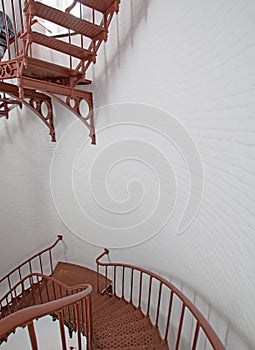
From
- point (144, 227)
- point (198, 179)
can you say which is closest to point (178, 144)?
point (198, 179)

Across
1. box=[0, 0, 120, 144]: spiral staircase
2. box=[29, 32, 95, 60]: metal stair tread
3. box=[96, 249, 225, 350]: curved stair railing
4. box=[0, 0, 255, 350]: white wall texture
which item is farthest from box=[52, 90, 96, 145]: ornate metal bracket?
box=[96, 249, 225, 350]: curved stair railing

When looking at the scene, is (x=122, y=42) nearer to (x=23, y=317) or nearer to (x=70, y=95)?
(x=70, y=95)

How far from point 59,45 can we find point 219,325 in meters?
2.65

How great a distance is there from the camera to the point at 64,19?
212cm

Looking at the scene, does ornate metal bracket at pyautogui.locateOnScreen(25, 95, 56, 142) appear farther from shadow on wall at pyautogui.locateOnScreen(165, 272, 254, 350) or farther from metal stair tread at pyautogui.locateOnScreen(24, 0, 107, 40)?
shadow on wall at pyautogui.locateOnScreen(165, 272, 254, 350)

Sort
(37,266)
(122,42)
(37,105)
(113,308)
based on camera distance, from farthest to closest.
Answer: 1. (37,266)
2. (37,105)
3. (113,308)
4. (122,42)

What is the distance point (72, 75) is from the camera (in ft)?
9.34

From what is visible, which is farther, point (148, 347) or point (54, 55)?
point (54, 55)

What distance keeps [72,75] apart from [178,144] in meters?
1.46

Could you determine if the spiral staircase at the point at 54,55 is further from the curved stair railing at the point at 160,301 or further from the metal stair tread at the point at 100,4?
the curved stair railing at the point at 160,301

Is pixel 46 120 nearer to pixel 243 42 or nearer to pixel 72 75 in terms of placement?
pixel 72 75

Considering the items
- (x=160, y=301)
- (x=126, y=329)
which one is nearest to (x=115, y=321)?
(x=126, y=329)

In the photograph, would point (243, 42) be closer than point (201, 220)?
Yes

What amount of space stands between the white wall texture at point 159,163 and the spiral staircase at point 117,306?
0.19m
